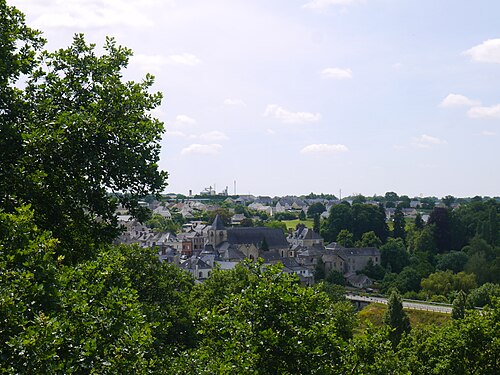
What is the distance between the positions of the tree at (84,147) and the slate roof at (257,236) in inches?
3740

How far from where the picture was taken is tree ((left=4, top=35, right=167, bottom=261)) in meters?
12.5

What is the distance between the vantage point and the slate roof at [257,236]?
364 ft

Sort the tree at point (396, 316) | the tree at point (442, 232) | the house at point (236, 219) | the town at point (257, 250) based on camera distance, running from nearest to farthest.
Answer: the tree at point (396, 316)
the town at point (257, 250)
the tree at point (442, 232)
the house at point (236, 219)

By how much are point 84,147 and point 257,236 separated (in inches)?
3983

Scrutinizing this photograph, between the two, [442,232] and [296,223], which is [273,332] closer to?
[442,232]

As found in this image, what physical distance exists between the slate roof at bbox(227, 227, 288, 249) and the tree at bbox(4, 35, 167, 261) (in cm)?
9500

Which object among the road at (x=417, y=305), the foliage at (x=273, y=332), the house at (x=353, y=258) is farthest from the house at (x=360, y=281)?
the foliage at (x=273, y=332)

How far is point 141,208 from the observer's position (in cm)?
1489

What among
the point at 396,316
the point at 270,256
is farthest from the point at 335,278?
the point at 396,316

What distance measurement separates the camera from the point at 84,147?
1306 centimetres

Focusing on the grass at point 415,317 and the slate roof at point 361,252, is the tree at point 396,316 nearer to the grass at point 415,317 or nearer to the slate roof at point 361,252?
the grass at point 415,317

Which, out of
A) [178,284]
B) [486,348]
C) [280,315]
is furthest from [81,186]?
[178,284]

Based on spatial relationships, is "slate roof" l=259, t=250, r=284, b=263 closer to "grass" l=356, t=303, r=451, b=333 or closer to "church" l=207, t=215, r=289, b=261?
"church" l=207, t=215, r=289, b=261

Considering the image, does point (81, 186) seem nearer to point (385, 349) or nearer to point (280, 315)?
point (280, 315)
